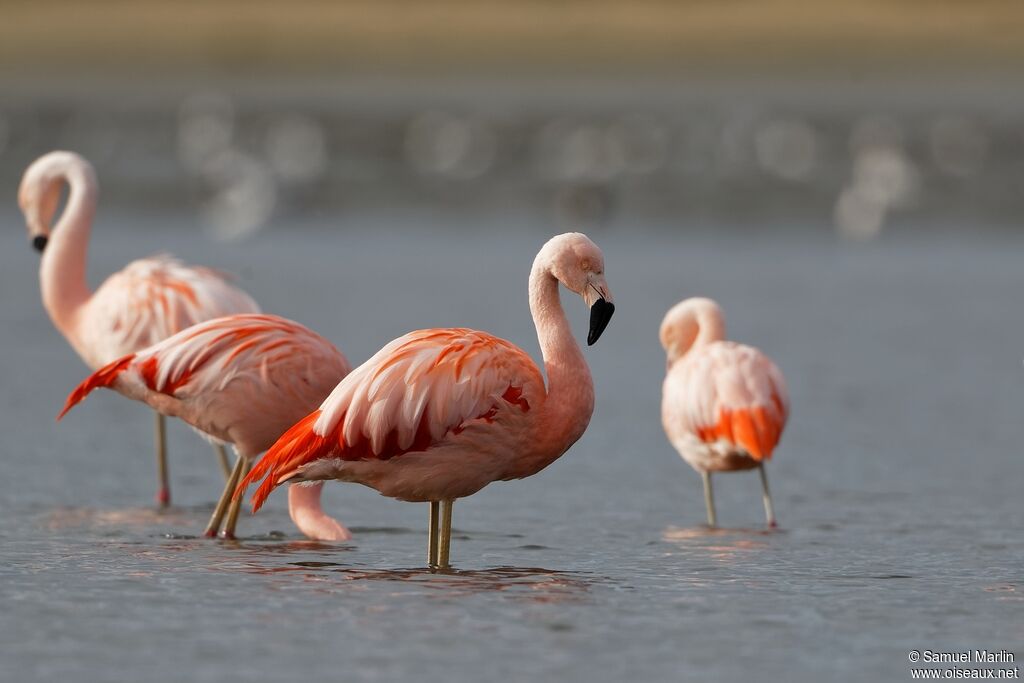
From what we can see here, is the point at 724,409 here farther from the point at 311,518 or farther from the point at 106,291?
the point at 106,291

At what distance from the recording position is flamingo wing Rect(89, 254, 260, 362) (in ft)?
25.4

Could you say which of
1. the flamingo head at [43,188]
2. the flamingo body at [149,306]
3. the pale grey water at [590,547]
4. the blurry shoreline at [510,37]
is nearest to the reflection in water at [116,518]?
the pale grey water at [590,547]

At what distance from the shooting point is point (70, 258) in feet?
27.3

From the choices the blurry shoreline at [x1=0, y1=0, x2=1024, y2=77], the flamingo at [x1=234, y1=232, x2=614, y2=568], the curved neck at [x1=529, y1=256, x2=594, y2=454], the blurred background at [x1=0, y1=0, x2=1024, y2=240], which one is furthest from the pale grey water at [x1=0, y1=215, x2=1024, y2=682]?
the blurry shoreline at [x1=0, y1=0, x2=1024, y2=77]

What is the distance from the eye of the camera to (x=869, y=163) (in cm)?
2811

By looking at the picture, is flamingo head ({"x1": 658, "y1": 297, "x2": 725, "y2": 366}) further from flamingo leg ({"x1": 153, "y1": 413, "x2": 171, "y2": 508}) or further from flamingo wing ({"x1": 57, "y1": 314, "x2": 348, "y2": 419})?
flamingo leg ({"x1": 153, "y1": 413, "x2": 171, "y2": 508})

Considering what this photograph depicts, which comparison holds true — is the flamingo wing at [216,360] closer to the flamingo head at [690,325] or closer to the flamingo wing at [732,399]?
the flamingo wing at [732,399]

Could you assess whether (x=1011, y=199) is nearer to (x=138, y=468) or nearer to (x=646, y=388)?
(x=646, y=388)

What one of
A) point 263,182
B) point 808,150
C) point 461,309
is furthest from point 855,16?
point 461,309

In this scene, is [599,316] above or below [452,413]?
above

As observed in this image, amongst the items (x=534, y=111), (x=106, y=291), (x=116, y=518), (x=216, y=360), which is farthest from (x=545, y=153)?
(x=216, y=360)

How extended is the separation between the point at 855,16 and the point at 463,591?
2422 inches

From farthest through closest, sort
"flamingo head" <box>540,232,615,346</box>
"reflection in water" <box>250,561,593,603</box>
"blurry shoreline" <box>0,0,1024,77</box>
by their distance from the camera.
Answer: "blurry shoreline" <box>0,0,1024,77</box>
"flamingo head" <box>540,232,615,346</box>
"reflection in water" <box>250,561,593,603</box>

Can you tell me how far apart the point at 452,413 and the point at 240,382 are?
3.33 ft
